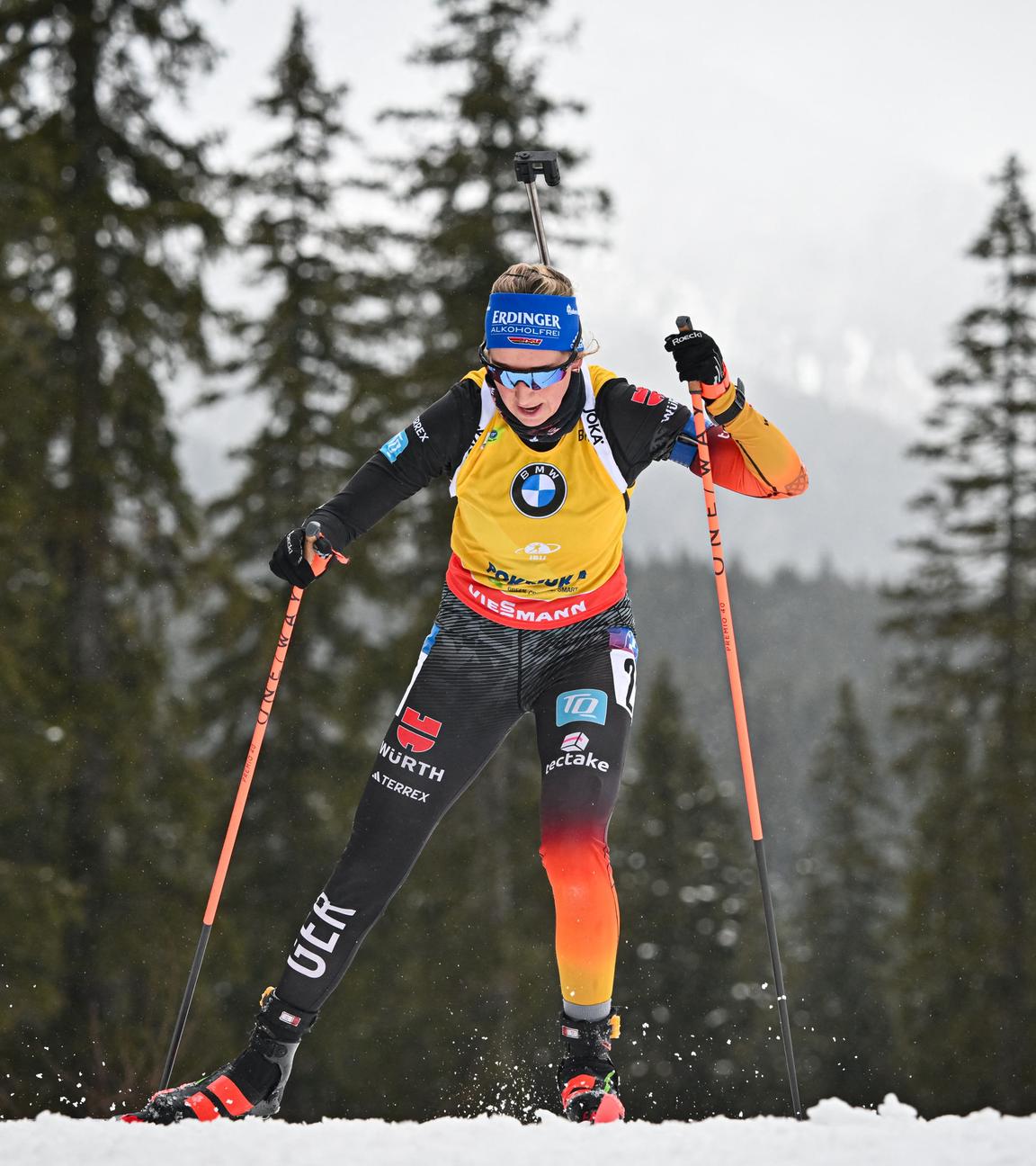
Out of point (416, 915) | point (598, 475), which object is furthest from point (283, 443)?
point (598, 475)

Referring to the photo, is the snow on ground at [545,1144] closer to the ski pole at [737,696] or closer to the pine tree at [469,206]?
the ski pole at [737,696]

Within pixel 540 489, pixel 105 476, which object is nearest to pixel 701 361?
pixel 540 489

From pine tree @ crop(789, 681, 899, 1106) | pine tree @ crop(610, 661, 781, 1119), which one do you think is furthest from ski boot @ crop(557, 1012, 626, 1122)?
pine tree @ crop(789, 681, 899, 1106)

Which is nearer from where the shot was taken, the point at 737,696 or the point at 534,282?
the point at 534,282

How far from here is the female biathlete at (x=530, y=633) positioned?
4.09 metres

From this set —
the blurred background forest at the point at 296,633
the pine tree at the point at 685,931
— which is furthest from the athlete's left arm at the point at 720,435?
the pine tree at the point at 685,931

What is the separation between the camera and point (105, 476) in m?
14.2

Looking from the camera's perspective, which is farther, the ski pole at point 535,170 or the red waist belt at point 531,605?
the ski pole at point 535,170

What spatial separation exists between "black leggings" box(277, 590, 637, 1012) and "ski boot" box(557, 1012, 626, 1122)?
11cm

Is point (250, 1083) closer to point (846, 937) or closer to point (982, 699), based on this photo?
point (982, 699)

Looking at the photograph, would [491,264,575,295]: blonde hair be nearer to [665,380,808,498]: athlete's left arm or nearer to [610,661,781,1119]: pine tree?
[665,380,808,498]: athlete's left arm

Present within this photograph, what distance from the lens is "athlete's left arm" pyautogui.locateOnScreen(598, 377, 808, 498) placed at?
4.22 m

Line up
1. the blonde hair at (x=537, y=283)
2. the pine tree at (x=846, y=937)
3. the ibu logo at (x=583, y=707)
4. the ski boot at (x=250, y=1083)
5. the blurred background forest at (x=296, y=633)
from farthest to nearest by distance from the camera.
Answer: the pine tree at (x=846, y=937) → the blurred background forest at (x=296, y=633) → the blonde hair at (x=537, y=283) → the ibu logo at (x=583, y=707) → the ski boot at (x=250, y=1083)

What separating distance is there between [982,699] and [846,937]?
17.8 meters
